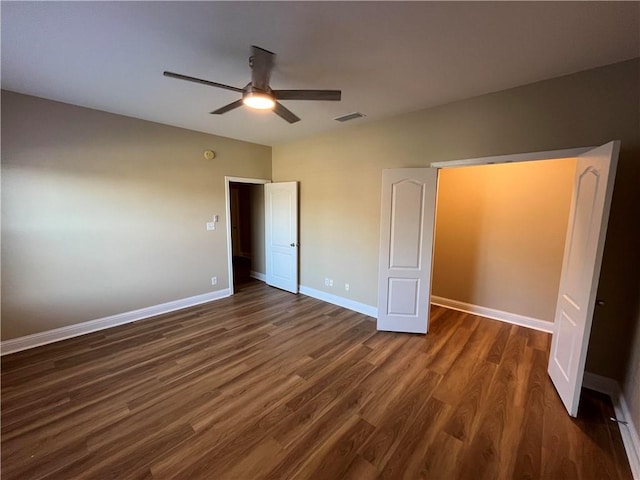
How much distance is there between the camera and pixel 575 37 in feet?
5.96

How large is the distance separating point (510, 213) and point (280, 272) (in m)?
3.98

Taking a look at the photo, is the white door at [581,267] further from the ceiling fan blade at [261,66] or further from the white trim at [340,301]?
the ceiling fan blade at [261,66]

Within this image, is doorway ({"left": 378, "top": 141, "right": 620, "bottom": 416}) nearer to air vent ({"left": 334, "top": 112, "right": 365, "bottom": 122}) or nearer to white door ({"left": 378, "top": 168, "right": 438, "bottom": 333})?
white door ({"left": 378, "top": 168, "right": 438, "bottom": 333})

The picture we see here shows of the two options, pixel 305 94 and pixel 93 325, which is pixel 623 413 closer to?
pixel 305 94

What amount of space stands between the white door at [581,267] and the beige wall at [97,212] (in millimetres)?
4604

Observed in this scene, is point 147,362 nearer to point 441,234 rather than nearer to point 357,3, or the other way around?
point 357,3

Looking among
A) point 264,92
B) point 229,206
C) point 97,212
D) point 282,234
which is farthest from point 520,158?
point 97,212

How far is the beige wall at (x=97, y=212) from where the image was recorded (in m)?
2.84

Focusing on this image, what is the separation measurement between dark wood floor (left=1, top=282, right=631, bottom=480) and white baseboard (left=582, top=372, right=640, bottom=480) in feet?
0.17

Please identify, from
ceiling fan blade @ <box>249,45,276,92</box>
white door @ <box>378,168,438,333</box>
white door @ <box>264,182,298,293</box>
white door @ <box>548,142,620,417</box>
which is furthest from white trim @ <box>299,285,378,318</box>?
ceiling fan blade @ <box>249,45,276,92</box>

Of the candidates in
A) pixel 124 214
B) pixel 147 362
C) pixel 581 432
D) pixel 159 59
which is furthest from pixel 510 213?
pixel 124 214

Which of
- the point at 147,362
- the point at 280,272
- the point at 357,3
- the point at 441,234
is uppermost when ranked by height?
the point at 357,3

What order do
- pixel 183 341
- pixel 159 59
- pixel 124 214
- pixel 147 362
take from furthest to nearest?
pixel 124 214 → pixel 183 341 → pixel 147 362 → pixel 159 59

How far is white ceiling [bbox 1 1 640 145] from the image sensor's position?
160 centimetres
